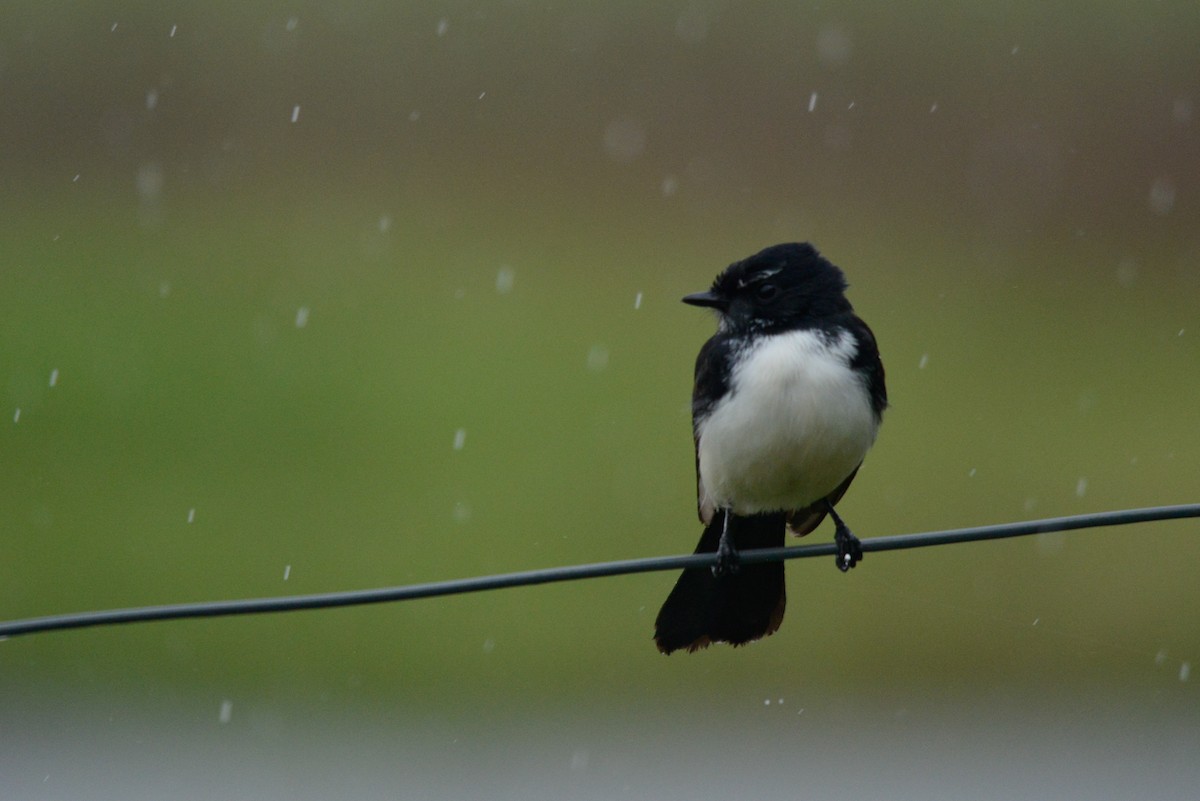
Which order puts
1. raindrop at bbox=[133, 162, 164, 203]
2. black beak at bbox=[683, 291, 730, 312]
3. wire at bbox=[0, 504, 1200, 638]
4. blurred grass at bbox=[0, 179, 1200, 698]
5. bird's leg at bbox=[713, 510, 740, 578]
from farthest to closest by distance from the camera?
1. raindrop at bbox=[133, 162, 164, 203]
2. blurred grass at bbox=[0, 179, 1200, 698]
3. black beak at bbox=[683, 291, 730, 312]
4. bird's leg at bbox=[713, 510, 740, 578]
5. wire at bbox=[0, 504, 1200, 638]

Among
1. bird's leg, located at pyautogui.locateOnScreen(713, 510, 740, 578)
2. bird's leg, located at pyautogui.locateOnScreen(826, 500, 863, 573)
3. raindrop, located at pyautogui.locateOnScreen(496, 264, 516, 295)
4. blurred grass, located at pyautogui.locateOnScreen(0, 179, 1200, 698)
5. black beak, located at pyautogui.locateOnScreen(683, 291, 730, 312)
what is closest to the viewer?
bird's leg, located at pyautogui.locateOnScreen(826, 500, 863, 573)

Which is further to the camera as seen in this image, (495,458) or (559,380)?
(559,380)

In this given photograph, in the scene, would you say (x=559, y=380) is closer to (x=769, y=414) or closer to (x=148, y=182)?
(x=148, y=182)

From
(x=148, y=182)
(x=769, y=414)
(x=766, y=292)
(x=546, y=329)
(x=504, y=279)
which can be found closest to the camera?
(x=769, y=414)

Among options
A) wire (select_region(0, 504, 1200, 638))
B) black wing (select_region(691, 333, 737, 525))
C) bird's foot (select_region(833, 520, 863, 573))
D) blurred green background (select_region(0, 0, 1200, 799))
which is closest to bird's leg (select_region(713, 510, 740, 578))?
black wing (select_region(691, 333, 737, 525))

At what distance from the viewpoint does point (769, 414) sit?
466cm

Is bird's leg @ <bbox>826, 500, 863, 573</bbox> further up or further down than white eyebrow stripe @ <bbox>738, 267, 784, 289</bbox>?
further down

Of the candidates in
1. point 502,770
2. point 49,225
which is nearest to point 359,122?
point 49,225

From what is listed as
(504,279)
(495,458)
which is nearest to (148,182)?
(504,279)

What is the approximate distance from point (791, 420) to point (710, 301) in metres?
0.53

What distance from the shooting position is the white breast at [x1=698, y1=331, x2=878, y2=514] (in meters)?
4.64

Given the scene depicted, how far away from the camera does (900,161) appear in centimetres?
1382

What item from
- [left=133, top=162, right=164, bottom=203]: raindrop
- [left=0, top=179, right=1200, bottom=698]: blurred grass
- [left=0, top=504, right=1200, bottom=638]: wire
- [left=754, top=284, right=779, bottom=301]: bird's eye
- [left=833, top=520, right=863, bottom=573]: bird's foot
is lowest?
[left=0, top=504, right=1200, bottom=638]: wire

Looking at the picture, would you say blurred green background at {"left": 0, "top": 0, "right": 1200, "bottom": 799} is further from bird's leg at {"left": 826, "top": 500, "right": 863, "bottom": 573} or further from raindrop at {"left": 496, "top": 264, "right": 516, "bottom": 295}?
bird's leg at {"left": 826, "top": 500, "right": 863, "bottom": 573}
